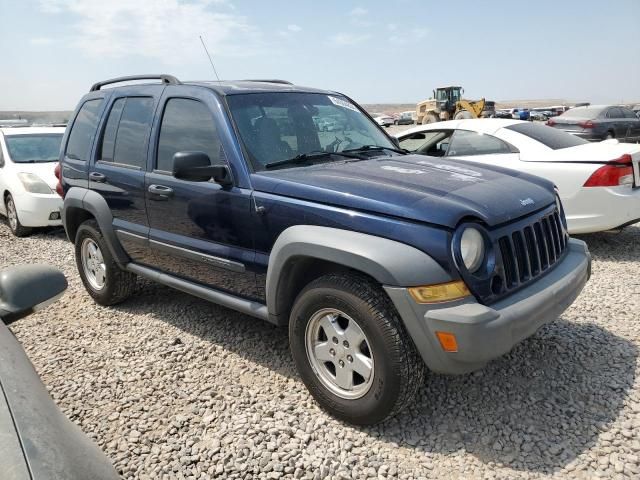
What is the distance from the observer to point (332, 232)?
8.78 feet

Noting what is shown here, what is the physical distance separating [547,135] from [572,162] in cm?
74

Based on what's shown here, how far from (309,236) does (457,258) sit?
31.1 inches

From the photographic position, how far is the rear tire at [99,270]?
455cm

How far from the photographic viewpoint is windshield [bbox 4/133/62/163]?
8367mm

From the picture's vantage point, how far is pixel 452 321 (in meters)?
2.35

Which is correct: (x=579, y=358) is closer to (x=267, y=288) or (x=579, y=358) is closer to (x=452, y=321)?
(x=452, y=321)

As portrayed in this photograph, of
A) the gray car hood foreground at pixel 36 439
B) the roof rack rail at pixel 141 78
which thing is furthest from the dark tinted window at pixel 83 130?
the gray car hood foreground at pixel 36 439

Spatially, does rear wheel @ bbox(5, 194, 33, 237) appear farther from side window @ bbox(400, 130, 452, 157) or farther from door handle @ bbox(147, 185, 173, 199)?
side window @ bbox(400, 130, 452, 157)

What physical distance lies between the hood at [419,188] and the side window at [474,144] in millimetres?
2781

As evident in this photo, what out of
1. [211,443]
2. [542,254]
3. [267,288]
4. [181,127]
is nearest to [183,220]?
[181,127]

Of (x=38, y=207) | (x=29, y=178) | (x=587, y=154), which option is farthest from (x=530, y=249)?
(x=29, y=178)

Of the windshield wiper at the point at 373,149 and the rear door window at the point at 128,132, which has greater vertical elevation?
the rear door window at the point at 128,132

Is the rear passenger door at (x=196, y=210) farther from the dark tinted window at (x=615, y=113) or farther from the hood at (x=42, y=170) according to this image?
the dark tinted window at (x=615, y=113)

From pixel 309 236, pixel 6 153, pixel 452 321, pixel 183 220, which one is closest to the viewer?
pixel 452 321
